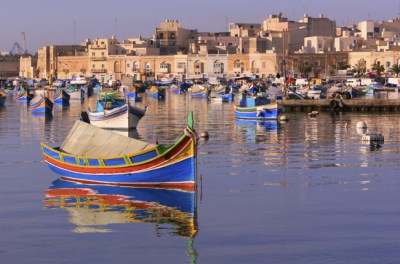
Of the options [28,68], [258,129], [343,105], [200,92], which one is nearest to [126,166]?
[258,129]

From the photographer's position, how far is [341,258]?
747 inches

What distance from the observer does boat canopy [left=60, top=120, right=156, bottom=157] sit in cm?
2809

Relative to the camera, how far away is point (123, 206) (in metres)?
24.9

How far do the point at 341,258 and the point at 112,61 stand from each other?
131 meters

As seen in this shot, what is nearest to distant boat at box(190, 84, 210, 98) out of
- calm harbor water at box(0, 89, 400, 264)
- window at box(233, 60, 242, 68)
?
window at box(233, 60, 242, 68)

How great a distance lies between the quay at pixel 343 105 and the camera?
2589 inches

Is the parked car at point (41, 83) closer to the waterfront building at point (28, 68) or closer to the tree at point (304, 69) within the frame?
the waterfront building at point (28, 68)

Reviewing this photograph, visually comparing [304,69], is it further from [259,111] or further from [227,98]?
[259,111]

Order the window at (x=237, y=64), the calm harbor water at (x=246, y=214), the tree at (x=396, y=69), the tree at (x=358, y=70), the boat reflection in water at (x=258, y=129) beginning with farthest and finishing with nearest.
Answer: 1. the window at (x=237, y=64)
2. the tree at (x=358, y=70)
3. the tree at (x=396, y=69)
4. the boat reflection in water at (x=258, y=129)
5. the calm harbor water at (x=246, y=214)

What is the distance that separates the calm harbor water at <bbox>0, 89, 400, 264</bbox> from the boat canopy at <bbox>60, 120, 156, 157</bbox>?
1.48 metres

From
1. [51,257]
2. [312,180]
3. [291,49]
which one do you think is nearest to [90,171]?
[312,180]

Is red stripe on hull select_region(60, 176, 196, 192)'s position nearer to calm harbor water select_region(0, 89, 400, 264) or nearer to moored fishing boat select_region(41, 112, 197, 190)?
moored fishing boat select_region(41, 112, 197, 190)

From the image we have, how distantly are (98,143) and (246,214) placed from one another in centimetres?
749

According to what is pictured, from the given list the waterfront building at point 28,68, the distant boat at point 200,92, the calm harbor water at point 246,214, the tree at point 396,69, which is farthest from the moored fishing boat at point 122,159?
the waterfront building at point 28,68
